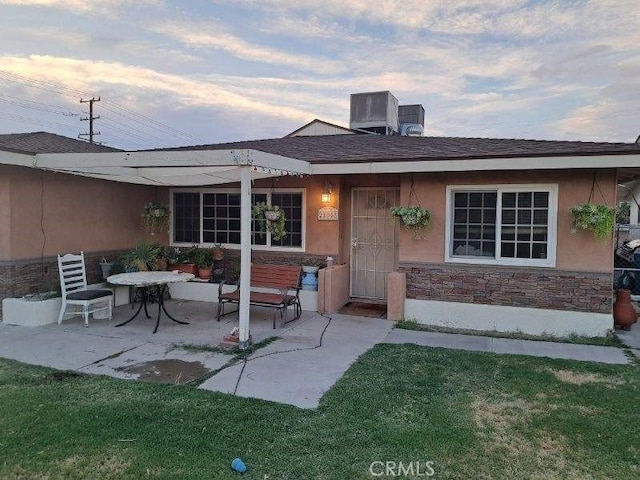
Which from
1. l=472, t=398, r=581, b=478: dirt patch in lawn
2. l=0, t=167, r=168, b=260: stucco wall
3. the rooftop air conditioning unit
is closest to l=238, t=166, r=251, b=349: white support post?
l=472, t=398, r=581, b=478: dirt patch in lawn

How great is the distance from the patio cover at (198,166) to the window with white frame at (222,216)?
1.91m

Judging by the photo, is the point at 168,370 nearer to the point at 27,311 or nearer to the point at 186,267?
the point at 27,311

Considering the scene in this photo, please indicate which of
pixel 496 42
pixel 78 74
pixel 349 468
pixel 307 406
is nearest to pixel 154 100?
pixel 78 74

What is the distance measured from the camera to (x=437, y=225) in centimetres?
806

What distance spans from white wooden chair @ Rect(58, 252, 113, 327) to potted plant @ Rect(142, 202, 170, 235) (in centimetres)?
195

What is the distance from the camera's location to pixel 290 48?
12.1 m

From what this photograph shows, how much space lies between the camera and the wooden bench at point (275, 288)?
7.72m

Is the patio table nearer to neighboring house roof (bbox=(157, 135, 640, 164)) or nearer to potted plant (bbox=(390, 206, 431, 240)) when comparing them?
neighboring house roof (bbox=(157, 135, 640, 164))

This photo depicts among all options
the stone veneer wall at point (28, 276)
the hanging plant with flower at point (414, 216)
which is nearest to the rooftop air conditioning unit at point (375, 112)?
the hanging plant with flower at point (414, 216)

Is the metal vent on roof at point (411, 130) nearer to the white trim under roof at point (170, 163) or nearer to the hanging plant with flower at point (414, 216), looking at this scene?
the hanging plant with flower at point (414, 216)

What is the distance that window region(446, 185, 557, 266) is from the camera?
7449 mm

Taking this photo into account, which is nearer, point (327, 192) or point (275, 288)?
point (275, 288)

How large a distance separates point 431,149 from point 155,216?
6.16 metres

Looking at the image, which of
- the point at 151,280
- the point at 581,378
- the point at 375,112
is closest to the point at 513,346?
the point at 581,378
